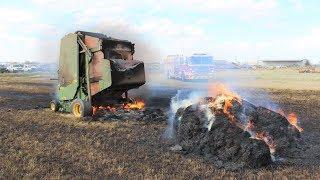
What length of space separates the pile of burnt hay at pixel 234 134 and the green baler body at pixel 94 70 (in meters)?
3.92

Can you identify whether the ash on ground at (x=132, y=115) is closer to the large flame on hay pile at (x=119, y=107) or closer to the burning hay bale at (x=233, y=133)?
the large flame on hay pile at (x=119, y=107)

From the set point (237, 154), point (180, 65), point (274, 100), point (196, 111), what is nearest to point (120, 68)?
point (196, 111)

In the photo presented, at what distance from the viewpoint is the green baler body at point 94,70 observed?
1540 cm

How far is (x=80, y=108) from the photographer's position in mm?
15953

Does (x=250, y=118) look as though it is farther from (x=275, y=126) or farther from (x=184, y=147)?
(x=184, y=147)

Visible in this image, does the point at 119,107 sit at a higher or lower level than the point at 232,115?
lower

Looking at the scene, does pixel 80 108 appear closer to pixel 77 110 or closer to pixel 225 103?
pixel 77 110

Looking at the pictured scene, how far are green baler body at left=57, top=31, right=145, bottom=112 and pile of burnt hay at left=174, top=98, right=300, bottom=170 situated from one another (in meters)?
3.92

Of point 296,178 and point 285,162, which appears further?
point 285,162

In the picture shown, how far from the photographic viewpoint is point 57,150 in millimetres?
10633

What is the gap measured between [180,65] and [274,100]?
1846cm

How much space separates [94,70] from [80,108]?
1674 mm

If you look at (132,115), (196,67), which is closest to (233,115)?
(132,115)

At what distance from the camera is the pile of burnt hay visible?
9555 millimetres
